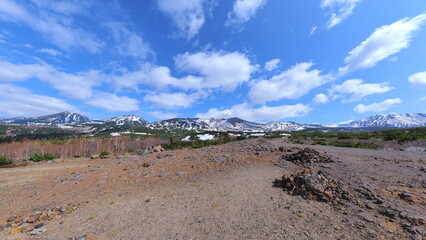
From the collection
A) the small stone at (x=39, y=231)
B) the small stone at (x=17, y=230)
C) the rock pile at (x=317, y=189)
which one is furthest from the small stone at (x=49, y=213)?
the rock pile at (x=317, y=189)

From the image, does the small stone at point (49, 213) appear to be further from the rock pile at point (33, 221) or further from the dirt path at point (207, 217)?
the dirt path at point (207, 217)

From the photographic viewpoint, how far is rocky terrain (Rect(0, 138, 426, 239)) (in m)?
5.28

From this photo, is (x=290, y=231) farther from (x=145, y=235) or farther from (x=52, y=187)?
(x=52, y=187)

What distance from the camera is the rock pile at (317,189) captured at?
7.32m

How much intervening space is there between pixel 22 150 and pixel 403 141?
252ft

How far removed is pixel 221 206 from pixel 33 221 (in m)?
7.30

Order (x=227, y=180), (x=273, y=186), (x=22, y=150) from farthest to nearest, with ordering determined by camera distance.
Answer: (x=22, y=150) < (x=227, y=180) < (x=273, y=186)

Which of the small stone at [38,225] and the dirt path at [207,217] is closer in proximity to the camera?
the dirt path at [207,217]

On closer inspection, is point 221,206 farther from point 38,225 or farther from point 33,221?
point 33,221

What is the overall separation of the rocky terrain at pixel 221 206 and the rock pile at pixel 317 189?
1.6 inches

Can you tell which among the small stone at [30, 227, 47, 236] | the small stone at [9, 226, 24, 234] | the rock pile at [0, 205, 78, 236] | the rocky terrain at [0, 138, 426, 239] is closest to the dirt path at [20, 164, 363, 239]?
the rocky terrain at [0, 138, 426, 239]

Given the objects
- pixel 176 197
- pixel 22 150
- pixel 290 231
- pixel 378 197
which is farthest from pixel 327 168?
pixel 22 150

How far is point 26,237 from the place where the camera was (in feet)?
17.4

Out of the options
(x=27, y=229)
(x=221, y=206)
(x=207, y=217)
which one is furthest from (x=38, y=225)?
(x=221, y=206)
